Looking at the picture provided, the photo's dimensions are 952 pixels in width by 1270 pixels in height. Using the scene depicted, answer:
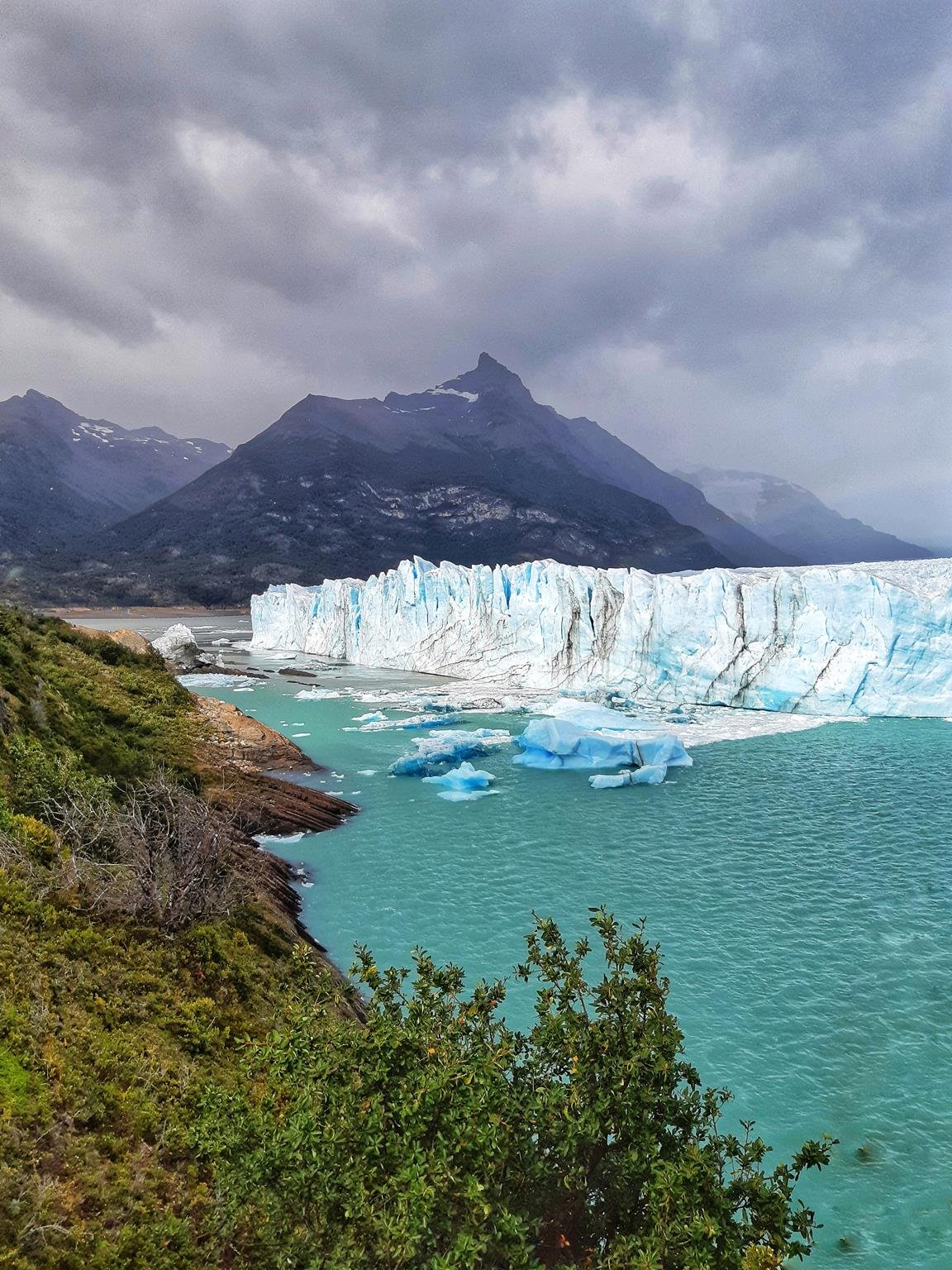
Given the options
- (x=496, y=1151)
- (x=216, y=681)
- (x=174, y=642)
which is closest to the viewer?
(x=496, y=1151)

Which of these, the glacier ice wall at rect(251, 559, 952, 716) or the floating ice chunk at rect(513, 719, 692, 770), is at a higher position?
the glacier ice wall at rect(251, 559, 952, 716)

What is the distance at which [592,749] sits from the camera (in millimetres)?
23797

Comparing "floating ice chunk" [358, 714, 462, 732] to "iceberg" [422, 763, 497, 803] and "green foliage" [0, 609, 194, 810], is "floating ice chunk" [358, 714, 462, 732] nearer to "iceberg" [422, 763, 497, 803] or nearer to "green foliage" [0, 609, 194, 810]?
"iceberg" [422, 763, 497, 803]

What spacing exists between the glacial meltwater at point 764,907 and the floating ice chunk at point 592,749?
77 cm

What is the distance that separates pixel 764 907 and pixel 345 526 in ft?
456

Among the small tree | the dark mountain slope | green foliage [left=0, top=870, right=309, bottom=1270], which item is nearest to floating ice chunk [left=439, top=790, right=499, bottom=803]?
green foliage [left=0, top=870, right=309, bottom=1270]

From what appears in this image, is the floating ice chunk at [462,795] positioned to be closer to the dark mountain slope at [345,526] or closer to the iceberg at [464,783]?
the iceberg at [464,783]

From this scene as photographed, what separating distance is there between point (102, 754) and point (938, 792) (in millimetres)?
22497

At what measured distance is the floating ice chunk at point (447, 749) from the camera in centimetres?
2255

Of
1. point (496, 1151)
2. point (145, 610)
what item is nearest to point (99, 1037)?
point (496, 1151)

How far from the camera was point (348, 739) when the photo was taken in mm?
27672

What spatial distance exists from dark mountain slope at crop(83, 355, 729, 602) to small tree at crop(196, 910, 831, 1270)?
378ft

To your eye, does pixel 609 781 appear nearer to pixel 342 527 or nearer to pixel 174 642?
pixel 174 642

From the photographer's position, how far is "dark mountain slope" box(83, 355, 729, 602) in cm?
12419
